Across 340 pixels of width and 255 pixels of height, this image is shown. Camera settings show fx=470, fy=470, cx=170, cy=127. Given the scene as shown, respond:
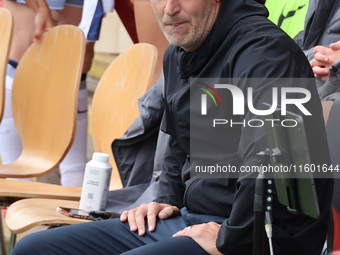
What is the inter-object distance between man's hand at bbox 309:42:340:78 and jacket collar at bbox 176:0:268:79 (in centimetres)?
46

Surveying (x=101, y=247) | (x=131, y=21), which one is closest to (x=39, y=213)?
(x=101, y=247)

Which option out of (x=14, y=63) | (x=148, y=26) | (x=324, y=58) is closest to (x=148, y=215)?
(x=324, y=58)

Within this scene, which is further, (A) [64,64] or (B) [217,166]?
(A) [64,64]

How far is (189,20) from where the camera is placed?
1.26m

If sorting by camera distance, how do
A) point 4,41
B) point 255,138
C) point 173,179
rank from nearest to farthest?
point 255,138
point 173,179
point 4,41

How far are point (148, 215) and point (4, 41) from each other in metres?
1.58

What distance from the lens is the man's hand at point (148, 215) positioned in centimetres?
133

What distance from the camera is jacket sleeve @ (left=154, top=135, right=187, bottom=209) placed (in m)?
1.46

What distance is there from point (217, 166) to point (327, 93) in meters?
0.57

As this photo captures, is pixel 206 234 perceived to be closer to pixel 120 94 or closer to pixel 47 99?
pixel 120 94

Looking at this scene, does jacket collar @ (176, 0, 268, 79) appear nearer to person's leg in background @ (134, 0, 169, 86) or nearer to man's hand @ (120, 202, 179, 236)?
man's hand @ (120, 202, 179, 236)

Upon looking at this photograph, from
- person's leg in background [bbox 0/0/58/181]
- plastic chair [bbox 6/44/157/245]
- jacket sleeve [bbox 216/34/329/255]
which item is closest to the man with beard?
jacket sleeve [bbox 216/34/329/255]

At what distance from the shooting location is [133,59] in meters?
2.05

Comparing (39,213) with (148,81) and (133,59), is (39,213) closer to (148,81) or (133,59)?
(148,81)
